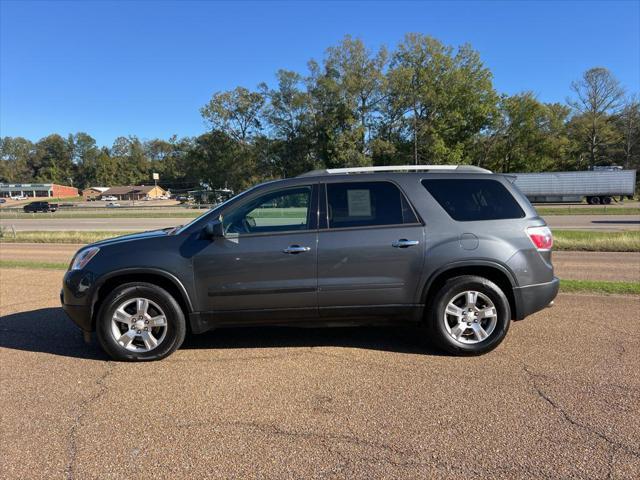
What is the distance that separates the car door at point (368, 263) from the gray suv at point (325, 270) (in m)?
0.01

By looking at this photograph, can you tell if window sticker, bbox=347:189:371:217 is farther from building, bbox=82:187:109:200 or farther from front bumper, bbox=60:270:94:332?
building, bbox=82:187:109:200

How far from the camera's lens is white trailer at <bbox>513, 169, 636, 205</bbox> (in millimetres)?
44281

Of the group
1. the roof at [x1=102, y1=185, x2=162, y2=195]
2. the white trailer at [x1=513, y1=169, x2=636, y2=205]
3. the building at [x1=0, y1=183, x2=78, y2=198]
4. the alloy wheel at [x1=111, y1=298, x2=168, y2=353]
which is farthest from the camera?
the roof at [x1=102, y1=185, x2=162, y2=195]

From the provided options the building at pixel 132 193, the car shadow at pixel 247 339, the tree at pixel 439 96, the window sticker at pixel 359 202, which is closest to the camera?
the window sticker at pixel 359 202

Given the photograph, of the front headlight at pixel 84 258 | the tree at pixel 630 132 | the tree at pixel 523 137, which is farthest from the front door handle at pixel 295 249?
the tree at pixel 630 132

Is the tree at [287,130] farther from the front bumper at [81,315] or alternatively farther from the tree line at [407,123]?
the front bumper at [81,315]

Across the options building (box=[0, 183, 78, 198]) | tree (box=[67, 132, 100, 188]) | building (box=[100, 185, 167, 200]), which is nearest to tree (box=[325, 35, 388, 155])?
building (box=[100, 185, 167, 200])

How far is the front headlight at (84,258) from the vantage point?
4.41 meters

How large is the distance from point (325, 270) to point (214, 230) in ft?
3.72

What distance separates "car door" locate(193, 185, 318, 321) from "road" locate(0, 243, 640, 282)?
22.2 ft

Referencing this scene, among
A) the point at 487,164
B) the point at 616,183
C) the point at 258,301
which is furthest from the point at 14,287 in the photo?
the point at 487,164

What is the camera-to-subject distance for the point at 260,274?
4.29 meters

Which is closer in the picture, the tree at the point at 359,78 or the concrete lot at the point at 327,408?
the concrete lot at the point at 327,408

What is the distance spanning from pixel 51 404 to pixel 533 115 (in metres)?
66.4
